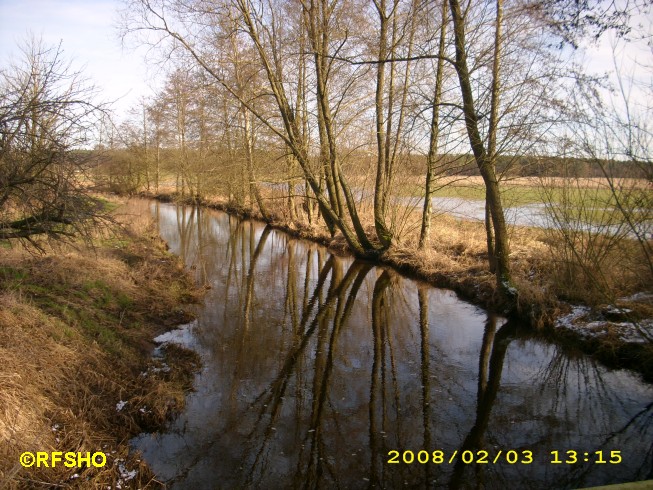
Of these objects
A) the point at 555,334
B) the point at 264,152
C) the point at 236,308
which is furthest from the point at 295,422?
the point at 264,152

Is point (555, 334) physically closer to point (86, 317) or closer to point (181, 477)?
point (181, 477)

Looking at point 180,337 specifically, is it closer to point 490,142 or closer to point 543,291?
point 543,291

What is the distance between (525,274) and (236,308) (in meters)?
7.21

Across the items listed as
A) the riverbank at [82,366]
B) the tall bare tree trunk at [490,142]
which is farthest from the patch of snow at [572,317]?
the riverbank at [82,366]

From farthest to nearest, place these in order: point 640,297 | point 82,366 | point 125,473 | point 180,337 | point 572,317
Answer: point 572,317 < point 180,337 < point 640,297 < point 82,366 < point 125,473

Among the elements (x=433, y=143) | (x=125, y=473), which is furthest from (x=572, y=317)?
(x=125, y=473)

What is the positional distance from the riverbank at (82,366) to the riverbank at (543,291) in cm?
711

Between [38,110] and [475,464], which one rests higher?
[38,110]

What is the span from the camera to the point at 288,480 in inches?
182

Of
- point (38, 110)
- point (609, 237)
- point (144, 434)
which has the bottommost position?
point (144, 434)
